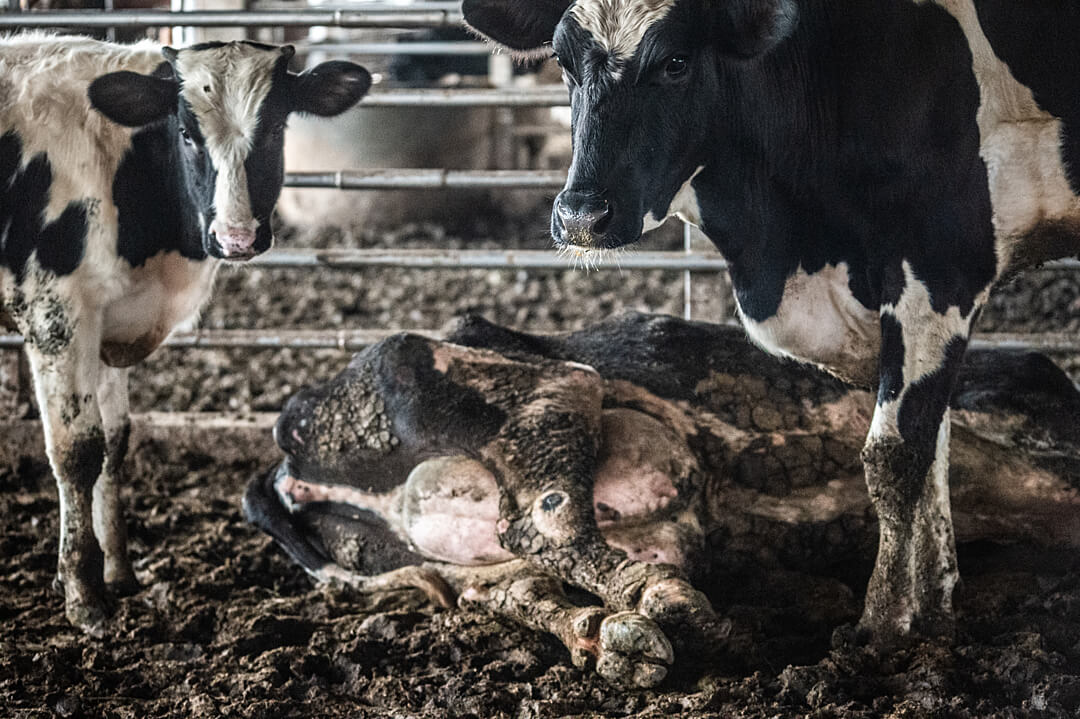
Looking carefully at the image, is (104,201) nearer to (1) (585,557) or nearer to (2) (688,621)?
(1) (585,557)

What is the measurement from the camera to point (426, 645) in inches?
128

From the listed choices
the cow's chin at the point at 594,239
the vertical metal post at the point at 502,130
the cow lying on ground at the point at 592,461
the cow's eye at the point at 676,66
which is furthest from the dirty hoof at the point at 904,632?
the vertical metal post at the point at 502,130

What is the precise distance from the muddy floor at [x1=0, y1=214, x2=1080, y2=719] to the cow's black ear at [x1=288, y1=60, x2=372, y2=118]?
1577mm

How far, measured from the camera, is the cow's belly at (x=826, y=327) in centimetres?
334

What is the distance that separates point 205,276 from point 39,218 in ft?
1.96

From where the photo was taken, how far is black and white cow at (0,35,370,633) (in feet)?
11.9

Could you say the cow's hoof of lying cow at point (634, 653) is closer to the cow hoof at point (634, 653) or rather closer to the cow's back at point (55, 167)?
the cow hoof at point (634, 653)

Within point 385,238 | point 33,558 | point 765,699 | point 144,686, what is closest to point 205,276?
point 33,558

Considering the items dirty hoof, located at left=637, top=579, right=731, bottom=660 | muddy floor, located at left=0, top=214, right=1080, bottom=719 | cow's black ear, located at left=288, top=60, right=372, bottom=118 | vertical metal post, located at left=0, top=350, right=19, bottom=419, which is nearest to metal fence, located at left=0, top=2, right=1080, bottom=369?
vertical metal post, located at left=0, top=350, right=19, bottom=419

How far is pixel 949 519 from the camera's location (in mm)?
3193

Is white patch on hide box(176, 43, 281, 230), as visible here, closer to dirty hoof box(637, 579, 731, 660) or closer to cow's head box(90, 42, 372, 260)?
cow's head box(90, 42, 372, 260)

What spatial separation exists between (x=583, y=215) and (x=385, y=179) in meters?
2.43

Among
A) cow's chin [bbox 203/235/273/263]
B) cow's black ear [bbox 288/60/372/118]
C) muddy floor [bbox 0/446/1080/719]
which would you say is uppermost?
cow's black ear [bbox 288/60/372/118]

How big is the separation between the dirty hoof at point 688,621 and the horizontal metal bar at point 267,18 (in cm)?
288
